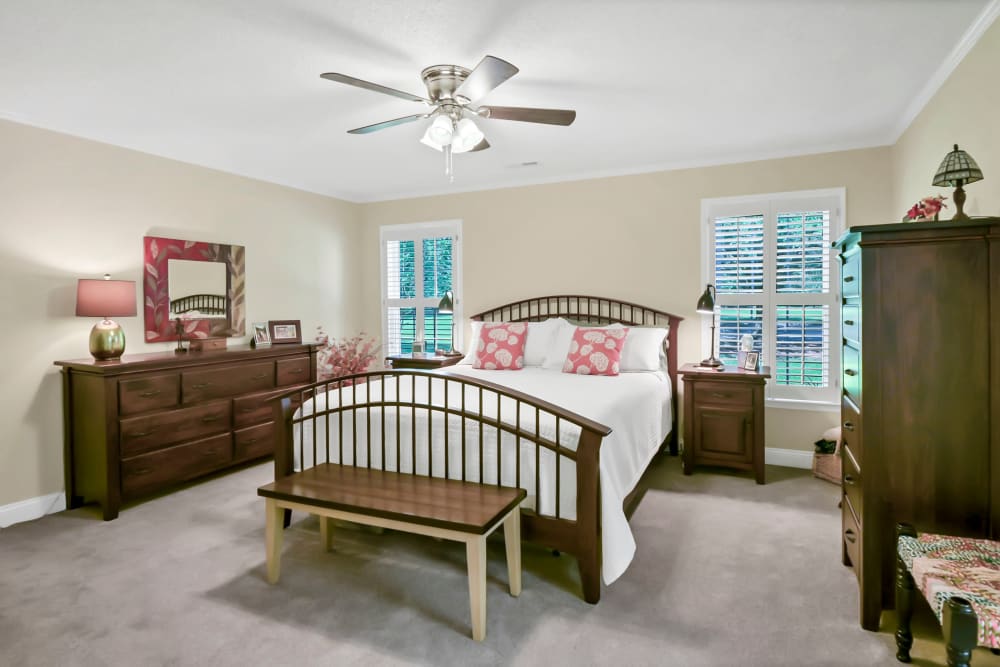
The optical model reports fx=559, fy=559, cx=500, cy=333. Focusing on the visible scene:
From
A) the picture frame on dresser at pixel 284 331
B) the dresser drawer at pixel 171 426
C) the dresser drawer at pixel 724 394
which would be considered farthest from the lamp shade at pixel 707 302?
the dresser drawer at pixel 171 426

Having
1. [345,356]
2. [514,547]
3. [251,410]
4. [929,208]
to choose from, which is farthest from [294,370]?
[929,208]

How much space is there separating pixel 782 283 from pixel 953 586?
305cm

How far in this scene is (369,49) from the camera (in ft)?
8.42

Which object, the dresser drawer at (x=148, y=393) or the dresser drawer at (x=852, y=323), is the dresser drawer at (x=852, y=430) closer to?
the dresser drawer at (x=852, y=323)

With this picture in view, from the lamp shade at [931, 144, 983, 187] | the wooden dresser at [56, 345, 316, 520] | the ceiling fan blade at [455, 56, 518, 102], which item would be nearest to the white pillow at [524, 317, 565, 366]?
the wooden dresser at [56, 345, 316, 520]

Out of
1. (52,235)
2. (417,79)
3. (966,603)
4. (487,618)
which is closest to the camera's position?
(966,603)

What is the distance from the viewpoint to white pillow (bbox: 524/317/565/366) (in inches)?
185

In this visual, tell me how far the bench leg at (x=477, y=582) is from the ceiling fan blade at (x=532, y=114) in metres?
1.97

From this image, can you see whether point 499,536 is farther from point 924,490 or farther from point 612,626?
point 924,490

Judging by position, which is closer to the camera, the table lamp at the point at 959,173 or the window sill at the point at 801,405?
the table lamp at the point at 959,173

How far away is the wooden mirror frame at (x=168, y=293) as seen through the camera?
164 inches

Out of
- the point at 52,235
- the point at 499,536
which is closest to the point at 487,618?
the point at 499,536

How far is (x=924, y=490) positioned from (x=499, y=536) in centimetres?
190

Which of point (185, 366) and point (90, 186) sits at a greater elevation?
point (90, 186)
